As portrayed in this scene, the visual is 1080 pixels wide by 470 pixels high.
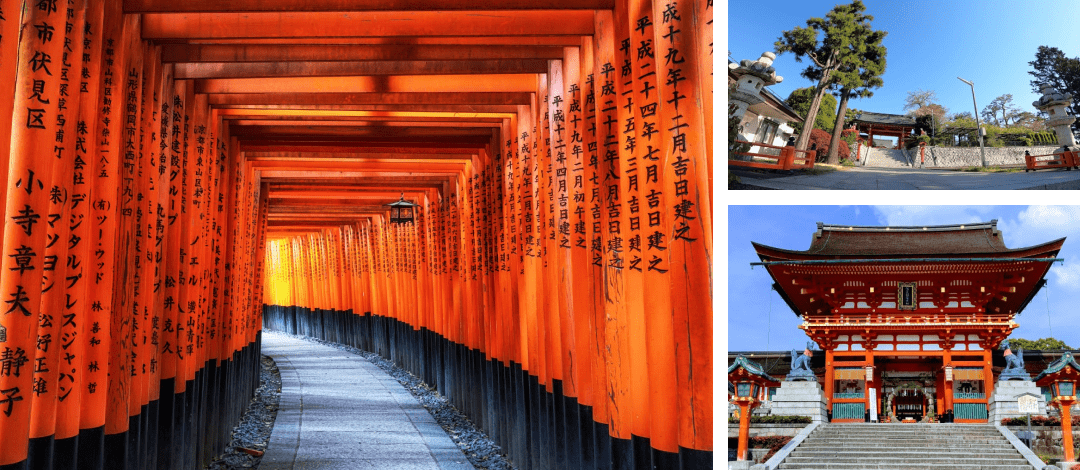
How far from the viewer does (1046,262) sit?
4355 mm

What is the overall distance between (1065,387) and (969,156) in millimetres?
1612

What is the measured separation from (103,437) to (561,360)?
3582 mm

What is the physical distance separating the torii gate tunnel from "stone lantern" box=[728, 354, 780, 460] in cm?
25

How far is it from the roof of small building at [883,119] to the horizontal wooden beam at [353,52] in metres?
3.39

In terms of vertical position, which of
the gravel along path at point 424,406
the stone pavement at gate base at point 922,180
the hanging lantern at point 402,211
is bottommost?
the gravel along path at point 424,406

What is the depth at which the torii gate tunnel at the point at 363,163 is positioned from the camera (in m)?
4.53

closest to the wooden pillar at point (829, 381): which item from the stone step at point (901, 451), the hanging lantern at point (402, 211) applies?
the stone step at point (901, 451)

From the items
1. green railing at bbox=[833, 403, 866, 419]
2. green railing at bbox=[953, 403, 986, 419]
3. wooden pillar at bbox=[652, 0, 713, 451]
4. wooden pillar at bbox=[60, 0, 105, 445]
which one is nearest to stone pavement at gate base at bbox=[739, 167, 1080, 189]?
wooden pillar at bbox=[652, 0, 713, 451]

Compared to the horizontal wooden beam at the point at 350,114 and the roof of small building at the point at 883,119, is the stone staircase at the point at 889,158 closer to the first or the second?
the roof of small building at the point at 883,119

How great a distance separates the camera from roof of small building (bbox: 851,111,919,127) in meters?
4.29

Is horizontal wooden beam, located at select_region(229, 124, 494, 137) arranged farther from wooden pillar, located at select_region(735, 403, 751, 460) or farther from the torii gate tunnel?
wooden pillar, located at select_region(735, 403, 751, 460)

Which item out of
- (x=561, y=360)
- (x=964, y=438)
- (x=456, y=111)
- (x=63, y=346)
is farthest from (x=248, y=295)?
(x=964, y=438)

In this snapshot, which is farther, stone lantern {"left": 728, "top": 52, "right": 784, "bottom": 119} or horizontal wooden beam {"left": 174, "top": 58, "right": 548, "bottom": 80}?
horizontal wooden beam {"left": 174, "top": 58, "right": 548, "bottom": 80}

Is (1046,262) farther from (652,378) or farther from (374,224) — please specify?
(374,224)
